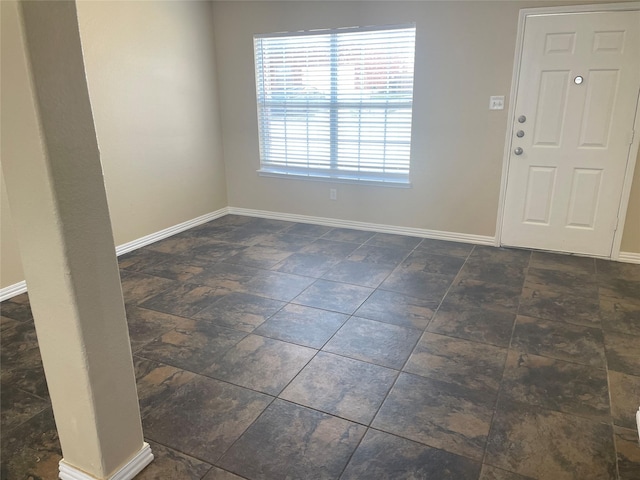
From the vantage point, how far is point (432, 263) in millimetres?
3713

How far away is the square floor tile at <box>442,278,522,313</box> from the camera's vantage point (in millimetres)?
2943

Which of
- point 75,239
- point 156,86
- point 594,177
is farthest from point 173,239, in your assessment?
point 594,177

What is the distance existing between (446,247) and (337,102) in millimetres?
1782

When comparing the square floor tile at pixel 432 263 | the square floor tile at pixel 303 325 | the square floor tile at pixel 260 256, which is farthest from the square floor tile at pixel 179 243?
the square floor tile at pixel 432 263

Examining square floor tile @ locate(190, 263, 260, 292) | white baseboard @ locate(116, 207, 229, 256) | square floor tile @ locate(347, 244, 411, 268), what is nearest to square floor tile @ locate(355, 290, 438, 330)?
square floor tile @ locate(347, 244, 411, 268)

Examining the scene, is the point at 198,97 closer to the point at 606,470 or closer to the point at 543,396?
the point at 543,396

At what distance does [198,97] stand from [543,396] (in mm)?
4118

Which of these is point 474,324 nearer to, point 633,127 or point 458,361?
point 458,361

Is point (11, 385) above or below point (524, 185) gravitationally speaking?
below

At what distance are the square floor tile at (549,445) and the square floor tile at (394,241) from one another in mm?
2289

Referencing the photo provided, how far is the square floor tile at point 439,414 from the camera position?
179 centimetres

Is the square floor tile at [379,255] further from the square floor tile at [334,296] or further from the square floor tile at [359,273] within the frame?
the square floor tile at [334,296]

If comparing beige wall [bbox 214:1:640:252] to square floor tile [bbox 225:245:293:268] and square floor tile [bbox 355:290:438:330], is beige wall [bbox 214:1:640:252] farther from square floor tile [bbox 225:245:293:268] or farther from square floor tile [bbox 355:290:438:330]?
square floor tile [bbox 355:290:438:330]

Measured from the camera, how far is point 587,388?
6.90 ft
